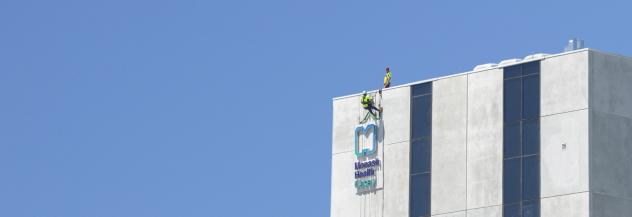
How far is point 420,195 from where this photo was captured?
195 meters

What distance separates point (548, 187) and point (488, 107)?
679cm

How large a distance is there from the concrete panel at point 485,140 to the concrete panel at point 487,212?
0.79ft

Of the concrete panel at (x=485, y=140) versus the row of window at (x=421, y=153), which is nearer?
the concrete panel at (x=485, y=140)

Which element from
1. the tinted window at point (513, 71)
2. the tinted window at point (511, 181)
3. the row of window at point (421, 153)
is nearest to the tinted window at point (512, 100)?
the tinted window at point (513, 71)

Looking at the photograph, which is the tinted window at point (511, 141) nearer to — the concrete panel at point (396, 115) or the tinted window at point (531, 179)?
the tinted window at point (531, 179)

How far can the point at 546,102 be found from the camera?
619ft

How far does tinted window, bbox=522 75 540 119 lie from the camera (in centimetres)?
18900

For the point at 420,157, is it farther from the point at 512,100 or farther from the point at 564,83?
the point at 564,83

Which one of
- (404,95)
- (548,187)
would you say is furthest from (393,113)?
(548,187)

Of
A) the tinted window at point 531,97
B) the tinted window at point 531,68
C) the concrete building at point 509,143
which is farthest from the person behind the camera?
the tinted window at point 531,68

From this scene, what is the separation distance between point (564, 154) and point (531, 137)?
8.32 feet

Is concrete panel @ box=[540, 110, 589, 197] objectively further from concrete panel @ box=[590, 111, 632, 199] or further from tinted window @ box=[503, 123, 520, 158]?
tinted window @ box=[503, 123, 520, 158]

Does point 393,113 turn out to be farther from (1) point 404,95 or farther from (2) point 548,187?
(2) point 548,187

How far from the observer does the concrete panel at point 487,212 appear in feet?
622
